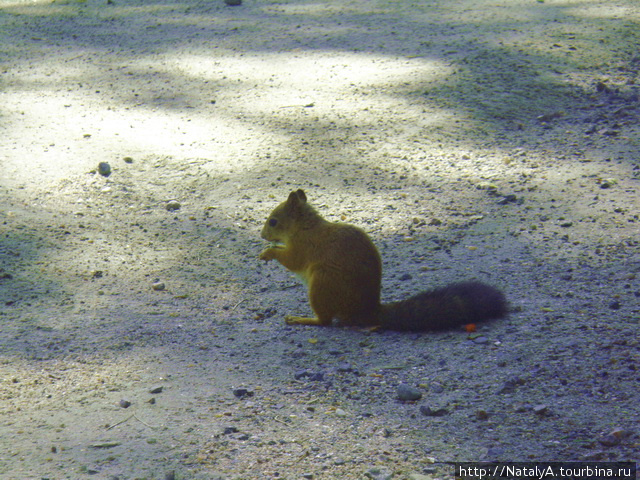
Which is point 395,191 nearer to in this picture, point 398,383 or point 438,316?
point 438,316

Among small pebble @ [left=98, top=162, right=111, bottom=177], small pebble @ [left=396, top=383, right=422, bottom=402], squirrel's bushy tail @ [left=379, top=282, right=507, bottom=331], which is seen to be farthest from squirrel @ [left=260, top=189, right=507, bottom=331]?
small pebble @ [left=98, top=162, right=111, bottom=177]

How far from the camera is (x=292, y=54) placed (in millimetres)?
7688

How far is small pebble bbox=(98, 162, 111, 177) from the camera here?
18.9 ft

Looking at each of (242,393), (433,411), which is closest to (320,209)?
(242,393)

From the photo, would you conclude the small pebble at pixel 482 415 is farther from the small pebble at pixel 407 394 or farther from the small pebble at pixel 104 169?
the small pebble at pixel 104 169

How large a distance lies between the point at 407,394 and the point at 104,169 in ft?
11.5

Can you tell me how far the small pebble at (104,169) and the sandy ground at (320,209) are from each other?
0.16 ft

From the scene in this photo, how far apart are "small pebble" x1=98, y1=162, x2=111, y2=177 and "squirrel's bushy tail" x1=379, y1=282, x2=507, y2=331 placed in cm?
297

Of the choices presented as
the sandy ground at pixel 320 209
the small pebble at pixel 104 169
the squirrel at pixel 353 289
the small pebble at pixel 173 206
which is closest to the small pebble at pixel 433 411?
the sandy ground at pixel 320 209

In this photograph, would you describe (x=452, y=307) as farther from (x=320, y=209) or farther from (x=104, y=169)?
(x=104, y=169)

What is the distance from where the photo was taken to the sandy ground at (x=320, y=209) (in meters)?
2.91

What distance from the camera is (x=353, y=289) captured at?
380 centimetres

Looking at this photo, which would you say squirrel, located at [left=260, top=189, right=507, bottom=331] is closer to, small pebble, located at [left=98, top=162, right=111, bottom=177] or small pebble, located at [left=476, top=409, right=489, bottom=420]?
small pebble, located at [left=476, top=409, right=489, bottom=420]

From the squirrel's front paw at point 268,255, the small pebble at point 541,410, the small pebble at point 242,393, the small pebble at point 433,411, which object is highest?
the squirrel's front paw at point 268,255
